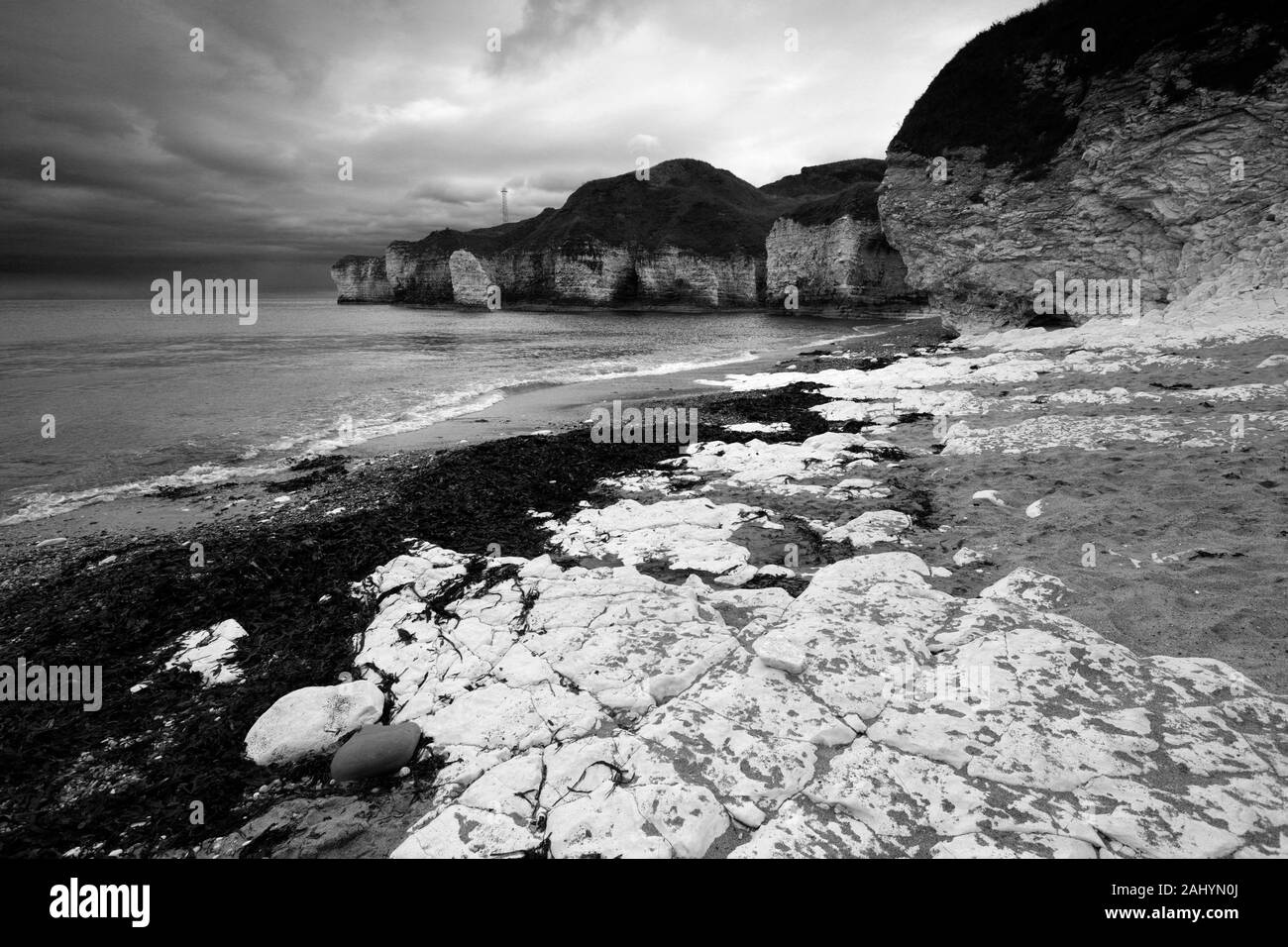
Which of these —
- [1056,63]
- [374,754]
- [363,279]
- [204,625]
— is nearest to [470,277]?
[363,279]

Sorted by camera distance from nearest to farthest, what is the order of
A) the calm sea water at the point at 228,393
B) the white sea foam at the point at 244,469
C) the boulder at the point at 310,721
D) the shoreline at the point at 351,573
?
1. the shoreline at the point at 351,573
2. the boulder at the point at 310,721
3. the white sea foam at the point at 244,469
4. the calm sea water at the point at 228,393

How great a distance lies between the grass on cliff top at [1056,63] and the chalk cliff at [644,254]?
4492 cm

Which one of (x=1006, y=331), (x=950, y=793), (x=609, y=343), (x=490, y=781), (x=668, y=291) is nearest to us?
(x=950, y=793)

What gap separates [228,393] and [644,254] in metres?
94.4

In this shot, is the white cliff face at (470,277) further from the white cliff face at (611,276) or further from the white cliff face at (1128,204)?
the white cliff face at (1128,204)

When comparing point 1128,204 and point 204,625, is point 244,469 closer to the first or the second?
point 204,625

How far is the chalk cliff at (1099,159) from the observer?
1641 centimetres

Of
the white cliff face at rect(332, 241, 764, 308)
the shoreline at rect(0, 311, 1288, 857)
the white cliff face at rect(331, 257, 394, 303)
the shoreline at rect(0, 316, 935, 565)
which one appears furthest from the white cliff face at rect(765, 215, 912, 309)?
the white cliff face at rect(331, 257, 394, 303)

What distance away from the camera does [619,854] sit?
9.14 ft

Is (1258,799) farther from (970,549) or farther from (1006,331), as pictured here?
(1006,331)

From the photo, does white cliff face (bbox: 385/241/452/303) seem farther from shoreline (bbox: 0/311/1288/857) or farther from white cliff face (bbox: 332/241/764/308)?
shoreline (bbox: 0/311/1288/857)

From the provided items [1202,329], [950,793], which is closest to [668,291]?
[1202,329]

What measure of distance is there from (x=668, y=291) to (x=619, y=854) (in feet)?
354

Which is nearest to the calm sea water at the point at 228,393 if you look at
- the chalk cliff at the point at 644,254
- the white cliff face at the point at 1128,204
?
the white cliff face at the point at 1128,204
